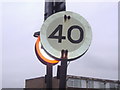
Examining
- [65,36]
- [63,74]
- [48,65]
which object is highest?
[65,36]

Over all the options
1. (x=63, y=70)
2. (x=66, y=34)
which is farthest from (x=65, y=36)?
(x=63, y=70)

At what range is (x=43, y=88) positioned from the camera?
490cm

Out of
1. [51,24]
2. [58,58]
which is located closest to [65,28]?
[51,24]

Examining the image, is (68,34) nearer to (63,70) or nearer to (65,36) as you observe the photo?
(65,36)

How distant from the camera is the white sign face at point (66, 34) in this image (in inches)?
184

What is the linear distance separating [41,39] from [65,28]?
21.2 inches

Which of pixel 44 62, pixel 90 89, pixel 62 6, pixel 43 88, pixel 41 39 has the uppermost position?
pixel 62 6

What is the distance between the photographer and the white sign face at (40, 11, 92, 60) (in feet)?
15.3

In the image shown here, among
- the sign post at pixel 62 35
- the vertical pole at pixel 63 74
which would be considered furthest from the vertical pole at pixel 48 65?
the vertical pole at pixel 63 74

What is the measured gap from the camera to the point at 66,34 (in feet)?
15.3

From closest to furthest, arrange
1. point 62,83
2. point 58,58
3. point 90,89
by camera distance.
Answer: point 62,83 < point 58,58 < point 90,89

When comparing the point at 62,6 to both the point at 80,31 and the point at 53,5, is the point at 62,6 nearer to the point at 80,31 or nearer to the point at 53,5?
the point at 53,5

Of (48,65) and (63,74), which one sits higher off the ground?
(48,65)

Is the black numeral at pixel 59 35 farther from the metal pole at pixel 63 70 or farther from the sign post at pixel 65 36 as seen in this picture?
the metal pole at pixel 63 70
